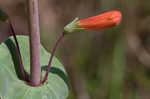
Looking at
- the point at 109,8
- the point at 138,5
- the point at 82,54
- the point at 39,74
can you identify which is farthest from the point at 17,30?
the point at 39,74

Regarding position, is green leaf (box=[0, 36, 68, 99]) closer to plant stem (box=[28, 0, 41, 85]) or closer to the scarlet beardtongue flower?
plant stem (box=[28, 0, 41, 85])

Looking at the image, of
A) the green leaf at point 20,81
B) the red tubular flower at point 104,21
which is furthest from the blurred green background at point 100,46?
the red tubular flower at point 104,21

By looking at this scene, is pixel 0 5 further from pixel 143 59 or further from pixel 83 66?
pixel 143 59

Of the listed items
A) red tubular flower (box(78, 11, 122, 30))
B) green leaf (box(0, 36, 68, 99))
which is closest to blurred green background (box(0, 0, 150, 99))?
green leaf (box(0, 36, 68, 99))

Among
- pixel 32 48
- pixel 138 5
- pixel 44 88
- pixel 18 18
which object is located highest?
pixel 32 48

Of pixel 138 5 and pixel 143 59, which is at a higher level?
pixel 138 5

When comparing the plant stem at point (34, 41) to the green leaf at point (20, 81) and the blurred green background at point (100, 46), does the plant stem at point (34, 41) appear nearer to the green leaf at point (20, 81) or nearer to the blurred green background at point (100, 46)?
the green leaf at point (20, 81)

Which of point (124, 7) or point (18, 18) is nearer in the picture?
point (124, 7)
